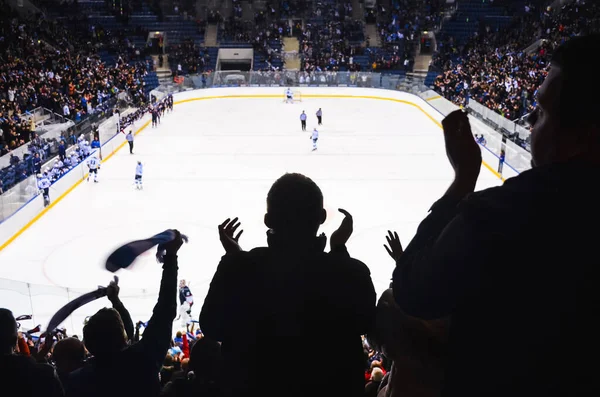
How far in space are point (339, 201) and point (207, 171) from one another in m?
5.37

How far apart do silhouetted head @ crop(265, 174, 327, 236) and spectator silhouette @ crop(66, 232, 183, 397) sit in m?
1.09

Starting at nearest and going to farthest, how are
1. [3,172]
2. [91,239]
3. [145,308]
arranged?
[145,308], [91,239], [3,172]

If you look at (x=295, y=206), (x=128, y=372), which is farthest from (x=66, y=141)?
(x=295, y=206)

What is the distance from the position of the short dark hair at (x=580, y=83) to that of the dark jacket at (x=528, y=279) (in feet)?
0.38

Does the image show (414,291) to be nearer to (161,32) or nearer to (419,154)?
(419,154)

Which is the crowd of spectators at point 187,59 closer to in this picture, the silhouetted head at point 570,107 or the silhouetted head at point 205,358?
the silhouetted head at point 205,358

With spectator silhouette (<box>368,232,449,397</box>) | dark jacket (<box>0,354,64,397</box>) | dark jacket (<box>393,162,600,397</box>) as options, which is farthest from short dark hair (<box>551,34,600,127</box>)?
dark jacket (<box>0,354,64,397</box>)

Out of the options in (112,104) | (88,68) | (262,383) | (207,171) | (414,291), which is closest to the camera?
(414,291)

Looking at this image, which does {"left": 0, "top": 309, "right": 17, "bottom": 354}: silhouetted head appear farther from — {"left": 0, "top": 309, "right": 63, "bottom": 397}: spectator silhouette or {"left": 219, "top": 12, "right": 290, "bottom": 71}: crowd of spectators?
{"left": 219, "top": 12, "right": 290, "bottom": 71}: crowd of spectators

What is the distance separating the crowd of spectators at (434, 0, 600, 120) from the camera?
24305 millimetres

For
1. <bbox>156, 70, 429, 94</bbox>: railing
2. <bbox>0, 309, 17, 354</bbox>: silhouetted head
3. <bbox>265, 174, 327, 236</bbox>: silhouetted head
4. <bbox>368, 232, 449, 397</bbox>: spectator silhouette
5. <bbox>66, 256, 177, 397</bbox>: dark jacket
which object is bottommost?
<bbox>156, 70, 429, 94</bbox>: railing

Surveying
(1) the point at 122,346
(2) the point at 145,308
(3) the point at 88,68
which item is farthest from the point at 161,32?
(1) the point at 122,346

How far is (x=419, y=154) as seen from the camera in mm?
20969

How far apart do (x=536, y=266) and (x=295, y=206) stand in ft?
2.89
